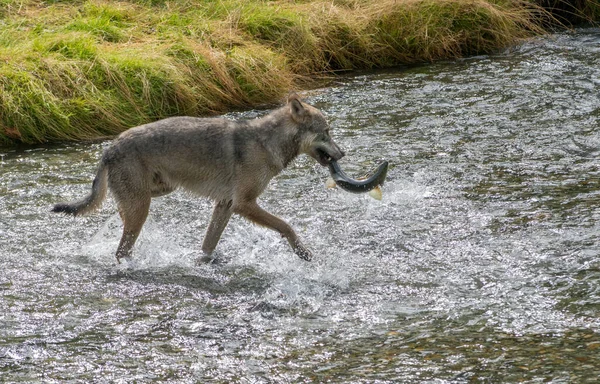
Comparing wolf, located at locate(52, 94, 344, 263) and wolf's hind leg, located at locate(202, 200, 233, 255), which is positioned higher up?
wolf, located at locate(52, 94, 344, 263)

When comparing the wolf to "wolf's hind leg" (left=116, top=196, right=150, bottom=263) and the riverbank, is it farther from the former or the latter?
the riverbank

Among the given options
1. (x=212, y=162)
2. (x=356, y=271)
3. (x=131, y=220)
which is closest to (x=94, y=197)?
(x=131, y=220)

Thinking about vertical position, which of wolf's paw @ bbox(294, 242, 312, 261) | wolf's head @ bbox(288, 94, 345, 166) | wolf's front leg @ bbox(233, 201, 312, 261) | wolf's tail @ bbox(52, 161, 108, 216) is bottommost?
wolf's paw @ bbox(294, 242, 312, 261)

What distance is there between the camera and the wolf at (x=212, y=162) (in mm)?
7514

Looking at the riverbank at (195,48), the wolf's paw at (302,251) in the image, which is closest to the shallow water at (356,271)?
the wolf's paw at (302,251)

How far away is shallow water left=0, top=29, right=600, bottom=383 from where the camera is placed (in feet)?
18.6

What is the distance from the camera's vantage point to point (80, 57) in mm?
12094

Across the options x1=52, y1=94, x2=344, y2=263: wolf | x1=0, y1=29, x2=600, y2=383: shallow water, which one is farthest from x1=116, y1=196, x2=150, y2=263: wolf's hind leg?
x1=0, y1=29, x2=600, y2=383: shallow water

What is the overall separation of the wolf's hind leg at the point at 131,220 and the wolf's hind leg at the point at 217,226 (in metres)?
0.64

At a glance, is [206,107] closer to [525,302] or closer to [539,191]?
[539,191]

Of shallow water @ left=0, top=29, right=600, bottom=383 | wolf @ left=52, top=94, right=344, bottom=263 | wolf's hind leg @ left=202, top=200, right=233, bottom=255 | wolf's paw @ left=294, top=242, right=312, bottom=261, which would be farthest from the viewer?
wolf's hind leg @ left=202, top=200, right=233, bottom=255

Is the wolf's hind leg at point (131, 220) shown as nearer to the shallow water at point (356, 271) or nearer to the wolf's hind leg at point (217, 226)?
the shallow water at point (356, 271)

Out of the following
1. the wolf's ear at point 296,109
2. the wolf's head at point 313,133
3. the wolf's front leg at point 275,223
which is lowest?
the wolf's front leg at point 275,223

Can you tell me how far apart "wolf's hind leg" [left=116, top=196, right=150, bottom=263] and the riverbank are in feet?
13.0
